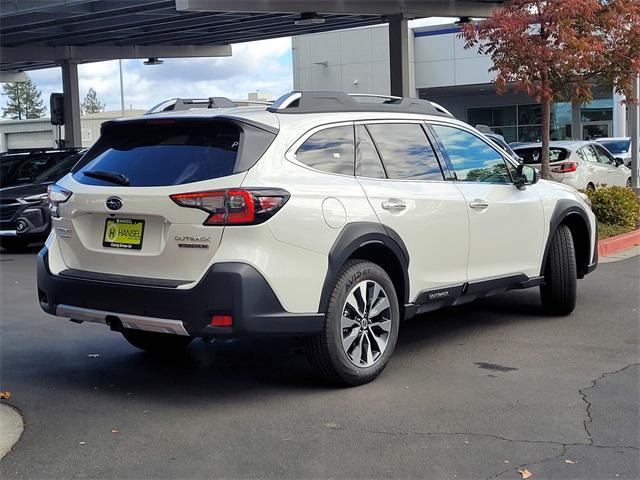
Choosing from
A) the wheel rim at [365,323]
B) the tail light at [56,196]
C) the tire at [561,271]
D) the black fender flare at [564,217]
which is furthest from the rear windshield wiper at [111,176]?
the tire at [561,271]

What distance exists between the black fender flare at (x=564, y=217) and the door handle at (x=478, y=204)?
3.32 ft

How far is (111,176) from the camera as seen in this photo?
18.3ft

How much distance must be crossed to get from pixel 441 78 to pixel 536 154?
25.2m

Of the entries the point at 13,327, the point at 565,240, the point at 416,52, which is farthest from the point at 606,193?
the point at 416,52

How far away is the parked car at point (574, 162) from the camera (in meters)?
17.0

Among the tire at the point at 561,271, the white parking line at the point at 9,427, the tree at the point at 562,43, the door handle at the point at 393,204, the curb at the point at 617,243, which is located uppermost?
the tree at the point at 562,43

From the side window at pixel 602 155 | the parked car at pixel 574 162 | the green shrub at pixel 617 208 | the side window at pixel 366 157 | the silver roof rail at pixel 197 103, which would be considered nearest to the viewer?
the side window at pixel 366 157

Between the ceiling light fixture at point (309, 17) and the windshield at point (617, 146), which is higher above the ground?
the ceiling light fixture at point (309, 17)

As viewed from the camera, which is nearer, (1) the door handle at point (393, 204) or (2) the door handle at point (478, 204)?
(1) the door handle at point (393, 204)

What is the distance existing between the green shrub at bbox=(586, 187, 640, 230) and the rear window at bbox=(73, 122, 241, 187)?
9650 millimetres

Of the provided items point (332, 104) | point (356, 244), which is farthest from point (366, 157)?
point (356, 244)

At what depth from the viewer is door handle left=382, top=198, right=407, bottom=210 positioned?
5828 mm

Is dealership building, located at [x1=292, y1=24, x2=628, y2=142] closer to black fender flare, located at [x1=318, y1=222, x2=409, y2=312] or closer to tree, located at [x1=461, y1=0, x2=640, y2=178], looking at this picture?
tree, located at [x1=461, y1=0, x2=640, y2=178]

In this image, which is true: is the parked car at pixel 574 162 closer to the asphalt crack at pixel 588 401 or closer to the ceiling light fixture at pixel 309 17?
the ceiling light fixture at pixel 309 17
